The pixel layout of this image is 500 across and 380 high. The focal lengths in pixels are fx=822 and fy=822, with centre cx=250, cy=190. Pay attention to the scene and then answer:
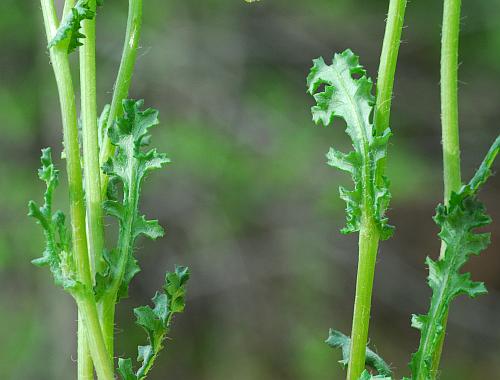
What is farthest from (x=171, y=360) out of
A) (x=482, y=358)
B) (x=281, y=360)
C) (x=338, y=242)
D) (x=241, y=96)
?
(x=482, y=358)

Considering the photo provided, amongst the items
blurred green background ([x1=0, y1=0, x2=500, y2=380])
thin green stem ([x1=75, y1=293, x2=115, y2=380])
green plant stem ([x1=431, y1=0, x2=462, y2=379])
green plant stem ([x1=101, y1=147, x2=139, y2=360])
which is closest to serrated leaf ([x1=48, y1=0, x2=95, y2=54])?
green plant stem ([x1=101, y1=147, x2=139, y2=360])

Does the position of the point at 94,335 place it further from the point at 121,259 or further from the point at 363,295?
the point at 363,295

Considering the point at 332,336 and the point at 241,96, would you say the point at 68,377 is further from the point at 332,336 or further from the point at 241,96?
the point at 332,336

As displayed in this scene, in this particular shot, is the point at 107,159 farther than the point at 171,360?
No

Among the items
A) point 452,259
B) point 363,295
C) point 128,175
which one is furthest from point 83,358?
point 452,259

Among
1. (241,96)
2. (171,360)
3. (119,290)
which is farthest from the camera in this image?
(171,360)

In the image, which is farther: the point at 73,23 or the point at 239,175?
the point at 239,175
